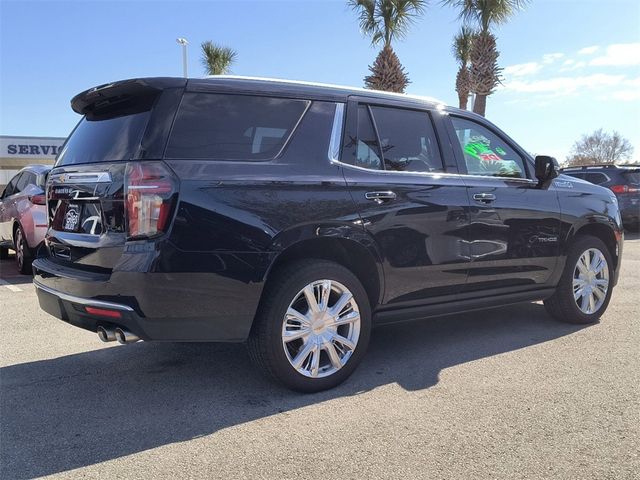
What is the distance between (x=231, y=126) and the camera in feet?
11.1

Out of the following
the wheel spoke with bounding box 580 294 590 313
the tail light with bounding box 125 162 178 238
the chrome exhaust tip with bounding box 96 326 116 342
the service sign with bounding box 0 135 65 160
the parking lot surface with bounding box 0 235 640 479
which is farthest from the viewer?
the service sign with bounding box 0 135 65 160

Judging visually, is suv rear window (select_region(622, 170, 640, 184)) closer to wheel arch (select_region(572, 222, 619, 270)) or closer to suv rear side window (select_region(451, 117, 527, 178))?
wheel arch (select_region(572, 222, 619, 270))

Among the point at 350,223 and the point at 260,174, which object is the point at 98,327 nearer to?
the point at 260,174

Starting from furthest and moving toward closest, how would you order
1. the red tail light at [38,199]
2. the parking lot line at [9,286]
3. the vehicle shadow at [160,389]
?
the red tail light at [38,199]
the parking lot line at [9,286]
the vehicle shadow at [160,389]

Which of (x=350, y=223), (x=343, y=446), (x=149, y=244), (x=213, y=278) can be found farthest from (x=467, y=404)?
(x=149, y=244)

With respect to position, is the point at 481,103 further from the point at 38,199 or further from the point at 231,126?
the point at 231,126

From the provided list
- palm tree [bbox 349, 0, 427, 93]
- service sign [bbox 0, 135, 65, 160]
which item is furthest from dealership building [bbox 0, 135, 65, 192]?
palm tree [bbox 349, 0, 427, 93]

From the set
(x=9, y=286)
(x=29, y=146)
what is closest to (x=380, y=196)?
(x=9, y=286)

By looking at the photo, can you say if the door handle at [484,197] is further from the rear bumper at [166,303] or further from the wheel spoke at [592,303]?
the rear bumper at [166,303]

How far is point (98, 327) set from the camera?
3213mm

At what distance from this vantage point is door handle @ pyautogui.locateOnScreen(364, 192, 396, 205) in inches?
147

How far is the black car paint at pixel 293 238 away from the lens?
3.08 metres

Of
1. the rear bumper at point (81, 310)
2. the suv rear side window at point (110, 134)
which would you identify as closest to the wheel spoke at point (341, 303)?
the rear bumper at point (81, 310)

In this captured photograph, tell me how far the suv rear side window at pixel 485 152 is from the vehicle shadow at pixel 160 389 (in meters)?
1.48
